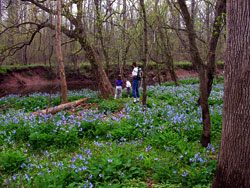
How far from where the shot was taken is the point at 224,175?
3.08 meters

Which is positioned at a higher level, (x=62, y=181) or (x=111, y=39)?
(x=111, y=39)

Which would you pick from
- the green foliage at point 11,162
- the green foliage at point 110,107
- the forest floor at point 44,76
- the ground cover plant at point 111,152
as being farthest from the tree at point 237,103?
the forest floor at point 44,76

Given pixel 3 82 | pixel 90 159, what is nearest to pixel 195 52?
pixel 90 159

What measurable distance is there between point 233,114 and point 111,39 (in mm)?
11982

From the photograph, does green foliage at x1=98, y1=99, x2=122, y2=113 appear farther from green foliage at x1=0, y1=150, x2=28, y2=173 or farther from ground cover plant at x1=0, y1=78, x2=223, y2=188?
green foliage at x1=0, y1=150, x2=28, y2=173

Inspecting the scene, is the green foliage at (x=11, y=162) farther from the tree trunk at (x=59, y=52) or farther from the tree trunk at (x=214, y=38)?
the tree trunk at (x=214, y=38)

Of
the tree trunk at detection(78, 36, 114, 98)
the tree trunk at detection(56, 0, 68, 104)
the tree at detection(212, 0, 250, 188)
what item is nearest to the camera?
the tree at detection(212, 0, 250, 188)

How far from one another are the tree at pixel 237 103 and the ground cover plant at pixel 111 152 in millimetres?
542

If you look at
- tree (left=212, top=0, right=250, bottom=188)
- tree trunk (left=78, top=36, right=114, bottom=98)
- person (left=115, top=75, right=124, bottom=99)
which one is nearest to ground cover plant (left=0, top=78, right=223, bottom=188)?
tree (left=212, top=0, right=250, bottom=188)

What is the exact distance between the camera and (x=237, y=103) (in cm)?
301

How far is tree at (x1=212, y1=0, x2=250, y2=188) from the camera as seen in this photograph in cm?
292

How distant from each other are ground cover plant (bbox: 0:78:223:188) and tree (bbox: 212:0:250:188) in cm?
54

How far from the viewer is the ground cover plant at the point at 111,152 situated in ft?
11.7

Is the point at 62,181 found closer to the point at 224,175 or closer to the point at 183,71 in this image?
the point at 224,175
